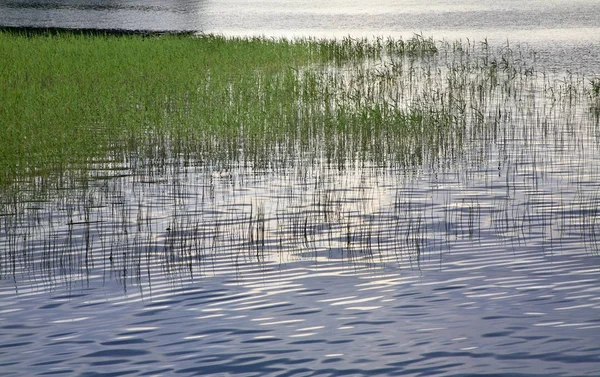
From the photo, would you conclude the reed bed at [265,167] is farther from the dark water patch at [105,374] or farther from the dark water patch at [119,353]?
the dark water patch at [105,374]

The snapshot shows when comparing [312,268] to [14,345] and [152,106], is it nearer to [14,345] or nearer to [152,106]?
[14,345]

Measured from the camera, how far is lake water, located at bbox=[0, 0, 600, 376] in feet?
22.8

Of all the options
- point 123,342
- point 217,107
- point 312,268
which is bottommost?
point 123,342

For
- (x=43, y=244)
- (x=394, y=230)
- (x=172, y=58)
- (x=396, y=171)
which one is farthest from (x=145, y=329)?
(x=172, y=58)

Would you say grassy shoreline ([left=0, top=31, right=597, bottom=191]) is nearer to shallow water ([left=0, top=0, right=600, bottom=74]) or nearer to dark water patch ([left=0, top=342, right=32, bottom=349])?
dark water patch ([left=0, top=342, right=32, bottom=349])

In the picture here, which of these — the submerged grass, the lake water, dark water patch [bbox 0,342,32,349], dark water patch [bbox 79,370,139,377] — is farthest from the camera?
the submerged grass

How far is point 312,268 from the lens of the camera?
9109 millimetres

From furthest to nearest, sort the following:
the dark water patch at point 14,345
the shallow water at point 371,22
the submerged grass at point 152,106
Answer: the shallow water at point 371,22
the submerged grass at point 152,106
the dark water patch at point 14,345

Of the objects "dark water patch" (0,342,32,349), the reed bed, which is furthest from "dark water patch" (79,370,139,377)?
the reed bed

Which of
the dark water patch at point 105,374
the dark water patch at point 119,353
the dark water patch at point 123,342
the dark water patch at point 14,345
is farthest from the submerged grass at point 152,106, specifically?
the dark water patch at point 105,374

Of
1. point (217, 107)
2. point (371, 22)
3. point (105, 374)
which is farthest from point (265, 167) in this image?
point (371, 22)

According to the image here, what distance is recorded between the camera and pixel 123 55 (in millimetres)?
26344

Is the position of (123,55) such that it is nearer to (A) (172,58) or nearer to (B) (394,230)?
(A) (172,58)

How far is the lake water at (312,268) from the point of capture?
22.8ft
